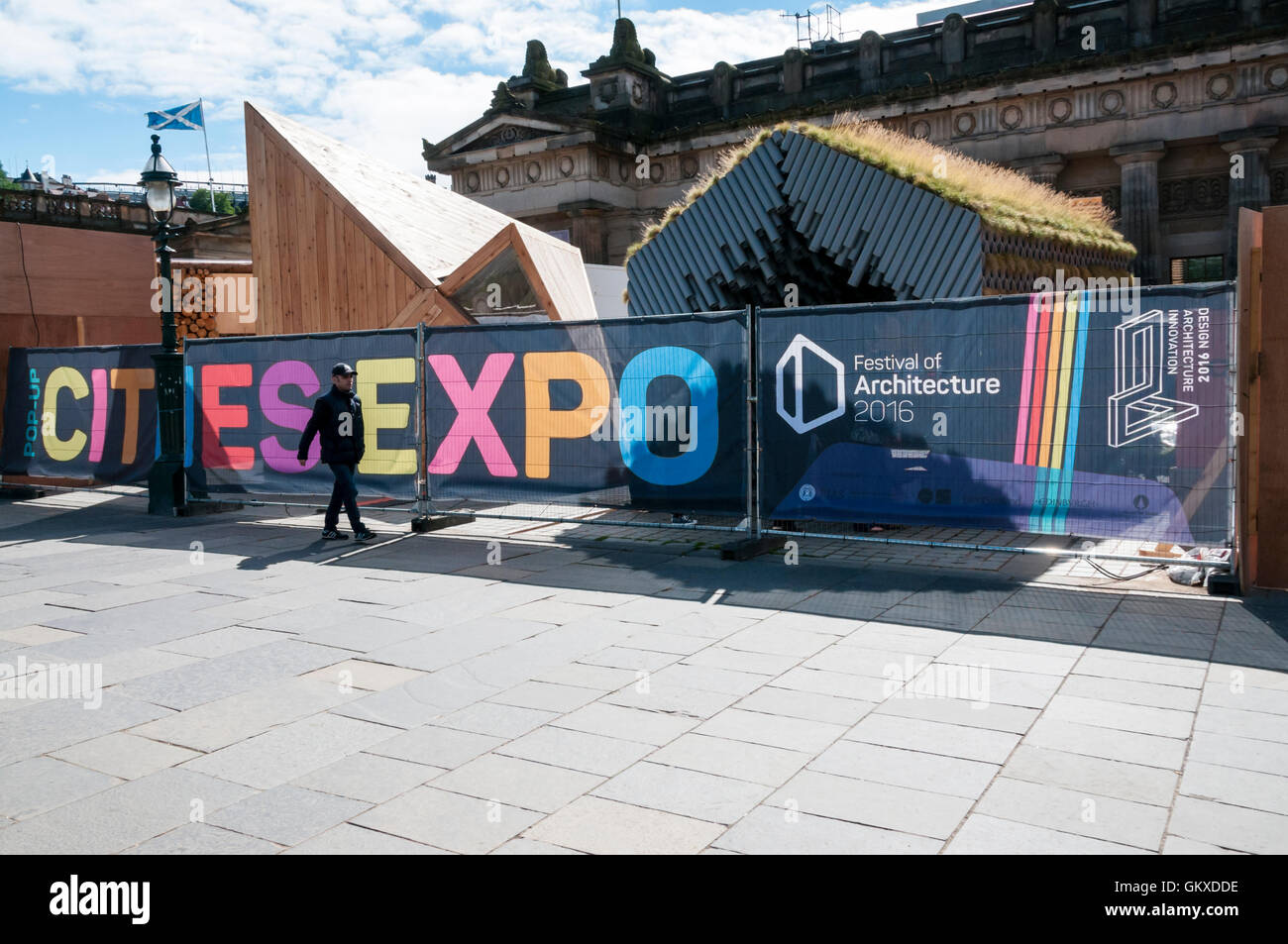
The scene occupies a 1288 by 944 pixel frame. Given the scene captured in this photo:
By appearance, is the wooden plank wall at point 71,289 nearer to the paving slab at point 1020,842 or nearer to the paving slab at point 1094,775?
the paving slab at point 1094,775

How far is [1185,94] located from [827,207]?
83.7 feet

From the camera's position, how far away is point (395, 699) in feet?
18.6

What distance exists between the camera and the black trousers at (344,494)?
35.7ft

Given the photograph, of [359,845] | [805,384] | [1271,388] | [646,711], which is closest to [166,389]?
[805,384]

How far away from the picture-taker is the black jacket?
35.5ft

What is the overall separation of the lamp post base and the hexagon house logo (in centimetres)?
789

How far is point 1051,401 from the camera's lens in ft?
26.8

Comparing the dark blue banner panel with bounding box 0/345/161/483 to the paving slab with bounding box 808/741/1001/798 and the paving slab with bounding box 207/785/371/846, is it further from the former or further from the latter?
the paving slab with bounding box 808/741/1001/798

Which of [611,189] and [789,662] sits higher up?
[611,189]

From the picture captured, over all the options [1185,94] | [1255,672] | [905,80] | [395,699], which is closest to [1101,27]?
[1185,94]

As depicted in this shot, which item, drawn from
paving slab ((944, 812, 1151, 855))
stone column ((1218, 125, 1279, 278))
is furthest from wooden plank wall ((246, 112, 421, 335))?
stone column ((1218, 125, 1279, 278))

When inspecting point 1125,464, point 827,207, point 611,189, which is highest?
point 611,189
